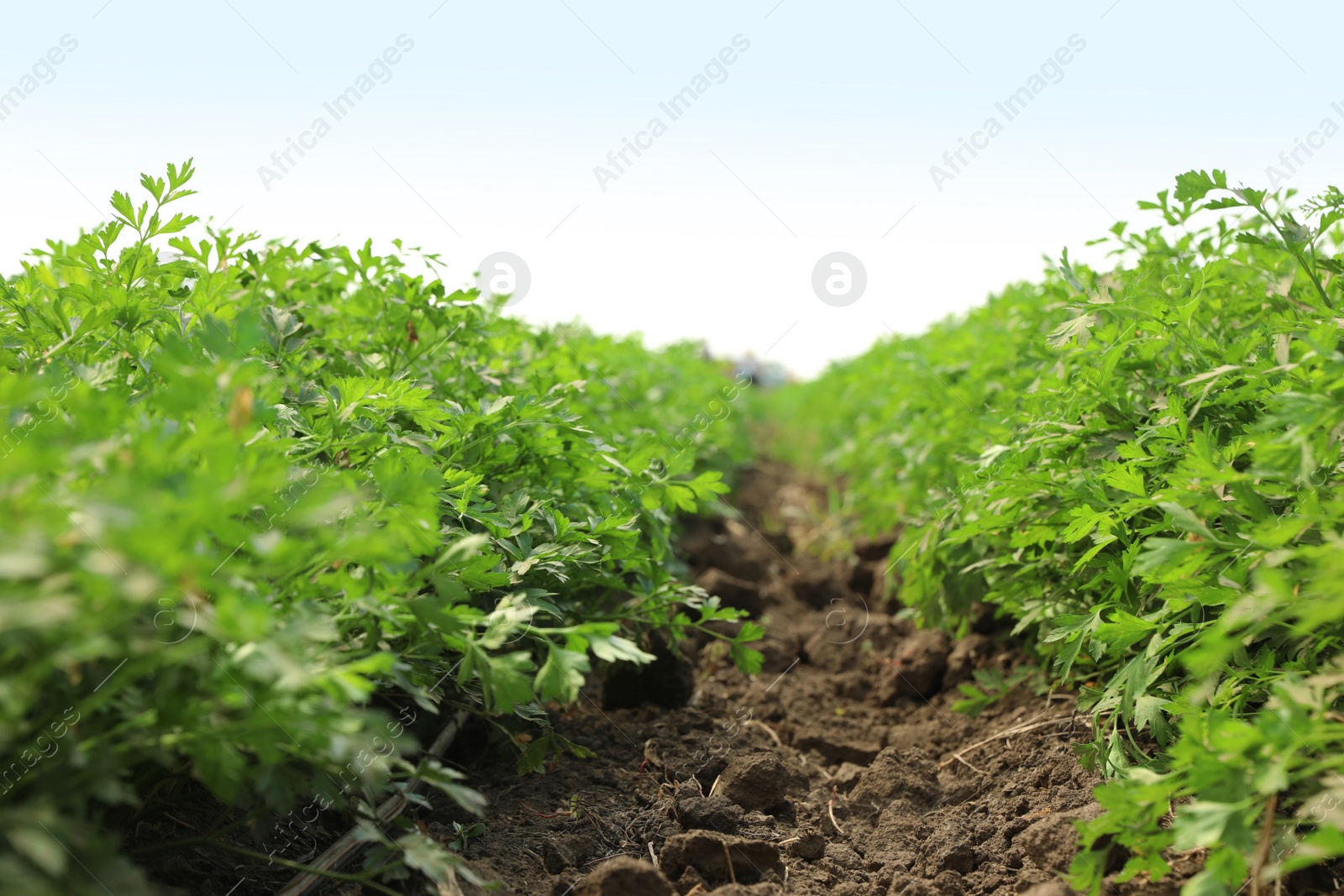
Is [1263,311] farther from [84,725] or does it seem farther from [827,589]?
[84,725]

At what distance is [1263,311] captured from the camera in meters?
2.72

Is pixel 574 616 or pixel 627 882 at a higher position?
pixel 574 616

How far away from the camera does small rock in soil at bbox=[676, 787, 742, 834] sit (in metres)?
2.30

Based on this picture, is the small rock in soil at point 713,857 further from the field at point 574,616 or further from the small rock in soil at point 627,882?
the small rock in soil at point 627,882

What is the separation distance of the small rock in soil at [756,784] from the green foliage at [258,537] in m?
0.35

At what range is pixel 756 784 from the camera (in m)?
2.48

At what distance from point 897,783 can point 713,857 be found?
0.81 metres

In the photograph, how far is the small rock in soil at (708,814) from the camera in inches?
A: 90.6

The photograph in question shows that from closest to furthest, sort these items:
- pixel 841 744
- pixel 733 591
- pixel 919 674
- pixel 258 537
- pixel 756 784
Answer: pixel 258 537
pixel 756 784
pixel 841 744
pixel 919 674
pixel 733 591

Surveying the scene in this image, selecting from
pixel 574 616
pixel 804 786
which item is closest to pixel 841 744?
pixel 804 786

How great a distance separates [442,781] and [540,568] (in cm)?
75

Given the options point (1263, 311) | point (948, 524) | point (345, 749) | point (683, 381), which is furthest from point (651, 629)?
point (683, 381)

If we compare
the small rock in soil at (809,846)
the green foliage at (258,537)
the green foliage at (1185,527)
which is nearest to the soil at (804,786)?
the small rock in soil at (809,846)

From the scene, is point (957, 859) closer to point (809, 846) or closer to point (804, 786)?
point (809, 846)
